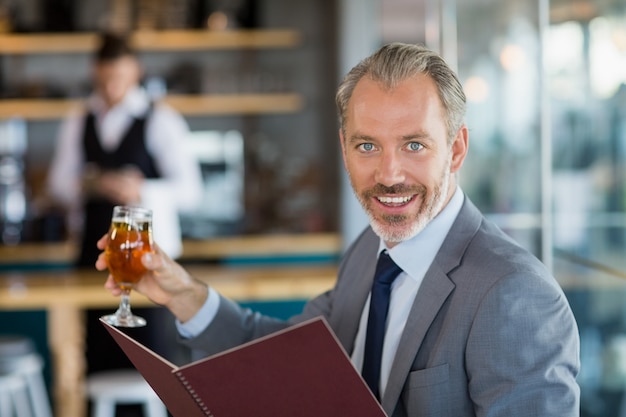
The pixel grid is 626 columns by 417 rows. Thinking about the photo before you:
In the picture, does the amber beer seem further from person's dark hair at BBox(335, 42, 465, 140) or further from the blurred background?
the blurred background

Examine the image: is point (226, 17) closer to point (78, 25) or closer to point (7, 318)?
point (78, 25)

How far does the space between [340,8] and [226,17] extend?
3.18 ft

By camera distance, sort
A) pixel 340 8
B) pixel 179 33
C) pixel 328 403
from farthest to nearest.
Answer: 1. pixel 179 33
2. pixel 340 8
3. pixel 328 403

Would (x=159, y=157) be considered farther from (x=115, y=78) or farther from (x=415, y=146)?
(x=415, y=146)

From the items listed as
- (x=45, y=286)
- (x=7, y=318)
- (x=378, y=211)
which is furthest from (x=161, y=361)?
(x=7, y=318)

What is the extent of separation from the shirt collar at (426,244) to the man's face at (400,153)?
38mm

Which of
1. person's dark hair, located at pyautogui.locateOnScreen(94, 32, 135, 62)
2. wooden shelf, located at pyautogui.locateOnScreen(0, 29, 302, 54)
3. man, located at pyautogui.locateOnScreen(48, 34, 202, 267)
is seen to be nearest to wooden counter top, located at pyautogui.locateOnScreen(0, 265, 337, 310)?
man, located at pyautogui.locateOnScreen(48, 34, 202, 267)

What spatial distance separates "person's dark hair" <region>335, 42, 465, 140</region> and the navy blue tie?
0.29m

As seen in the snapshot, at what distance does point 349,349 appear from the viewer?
2.04 meters

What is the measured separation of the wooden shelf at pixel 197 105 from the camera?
7020 mm

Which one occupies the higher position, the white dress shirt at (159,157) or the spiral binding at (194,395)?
the white dress shirt at (159,157)

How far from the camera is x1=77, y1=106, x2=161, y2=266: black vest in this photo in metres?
4.62

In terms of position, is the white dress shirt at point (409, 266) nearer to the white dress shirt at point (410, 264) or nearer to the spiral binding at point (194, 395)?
the white dress shirt at point (410, 264)

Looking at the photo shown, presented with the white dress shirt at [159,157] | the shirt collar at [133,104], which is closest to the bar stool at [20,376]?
the white dress shirt at [159,157]
